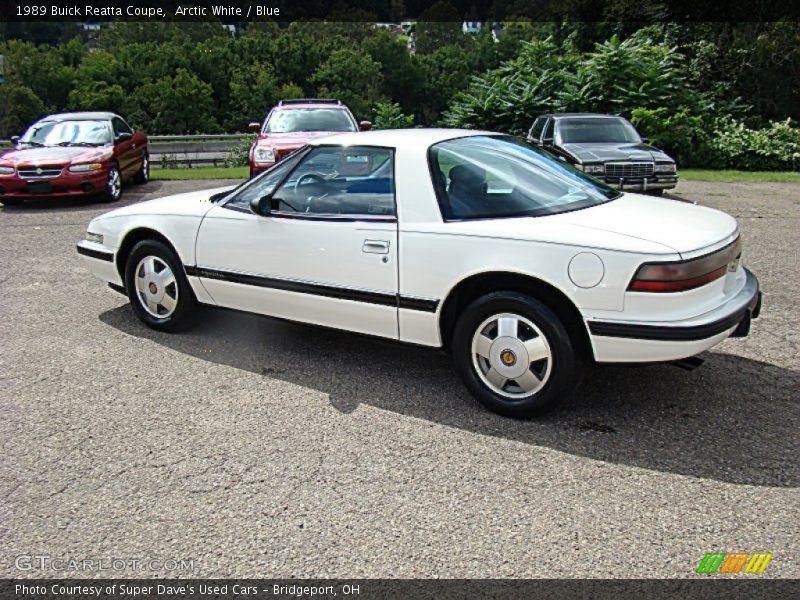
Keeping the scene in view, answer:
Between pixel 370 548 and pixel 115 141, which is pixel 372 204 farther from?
pixel 115 141

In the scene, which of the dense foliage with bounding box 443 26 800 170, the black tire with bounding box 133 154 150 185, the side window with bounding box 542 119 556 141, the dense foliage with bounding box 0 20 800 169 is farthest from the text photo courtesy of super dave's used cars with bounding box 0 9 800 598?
the dense foliage with bounding box 0 20 800 169

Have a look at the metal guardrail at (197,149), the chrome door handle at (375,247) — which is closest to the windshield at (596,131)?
the chrome door handle at (375,247)

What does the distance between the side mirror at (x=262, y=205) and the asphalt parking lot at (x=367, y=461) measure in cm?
99

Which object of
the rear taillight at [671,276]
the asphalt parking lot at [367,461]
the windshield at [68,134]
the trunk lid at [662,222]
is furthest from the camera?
the windshield at [68,134]

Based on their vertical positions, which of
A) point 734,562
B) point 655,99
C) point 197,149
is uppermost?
point 655,99

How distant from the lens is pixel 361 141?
4410 millimetres

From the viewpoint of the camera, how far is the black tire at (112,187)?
12.1 meters

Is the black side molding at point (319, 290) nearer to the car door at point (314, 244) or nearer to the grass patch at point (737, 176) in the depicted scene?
the car door at point (314, 244)

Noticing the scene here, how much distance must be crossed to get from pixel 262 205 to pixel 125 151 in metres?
9.89

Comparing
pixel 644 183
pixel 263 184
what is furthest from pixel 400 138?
pixel 644 183

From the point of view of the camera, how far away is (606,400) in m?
4.03

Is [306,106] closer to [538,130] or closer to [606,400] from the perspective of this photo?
[538,130]

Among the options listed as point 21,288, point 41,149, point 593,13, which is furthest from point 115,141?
point 593,13

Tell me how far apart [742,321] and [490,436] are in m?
1.44
